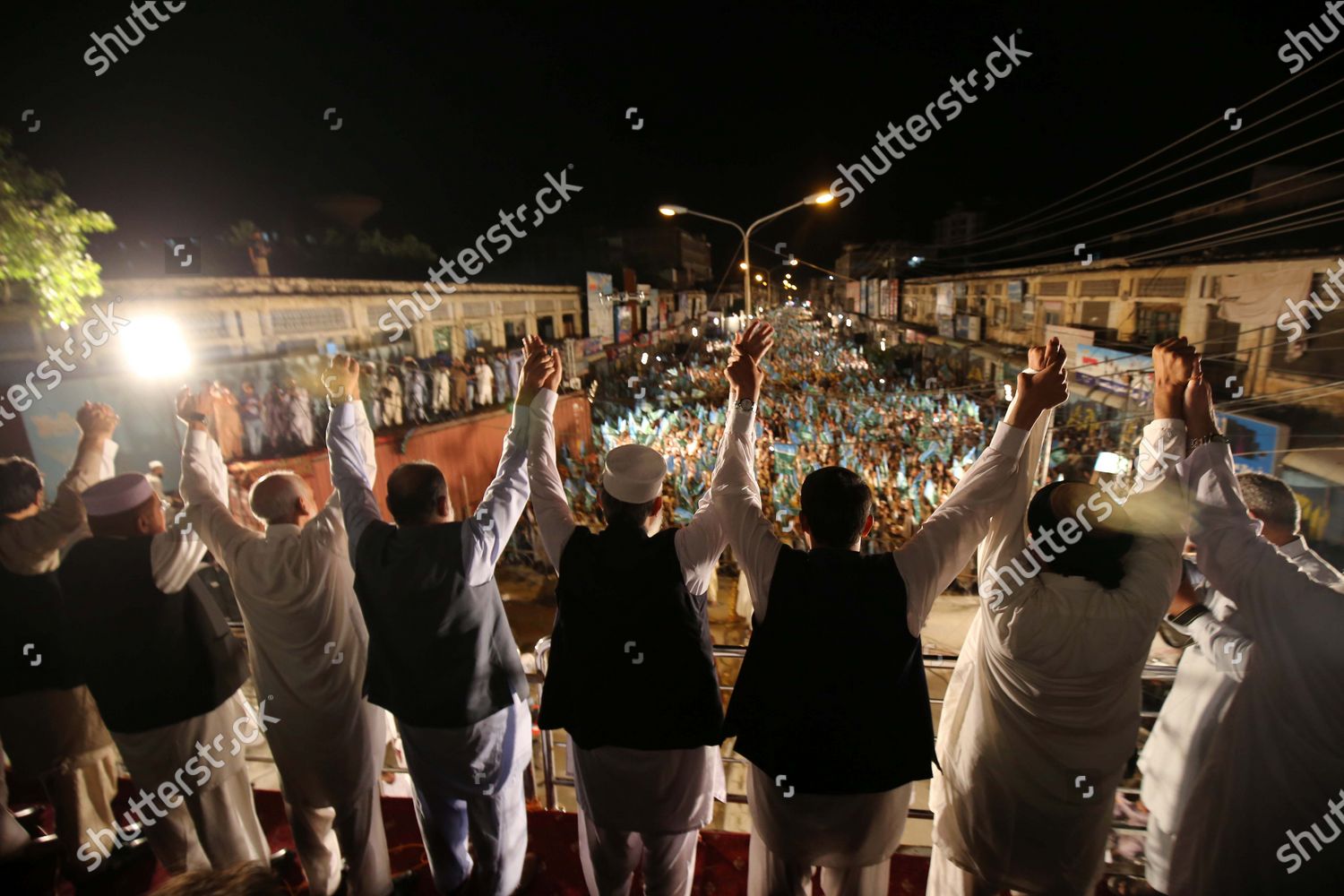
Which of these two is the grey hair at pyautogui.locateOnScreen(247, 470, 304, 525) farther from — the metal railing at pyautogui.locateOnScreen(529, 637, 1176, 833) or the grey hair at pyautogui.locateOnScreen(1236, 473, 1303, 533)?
the grey hair at pyautogui.locateOnScreen(1236, 473, 1303, 533)

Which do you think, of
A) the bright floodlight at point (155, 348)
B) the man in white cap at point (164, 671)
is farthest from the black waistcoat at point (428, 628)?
the bright floodlight at point (155, 348)

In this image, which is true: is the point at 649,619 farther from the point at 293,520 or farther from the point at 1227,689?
the point at 1227,689

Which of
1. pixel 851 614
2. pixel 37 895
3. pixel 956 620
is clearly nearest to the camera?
pixel 851 614

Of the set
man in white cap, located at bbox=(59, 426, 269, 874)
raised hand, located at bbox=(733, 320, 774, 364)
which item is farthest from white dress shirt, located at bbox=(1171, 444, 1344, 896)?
man in white cap, located at bbox=(59, 426, 269, 874)

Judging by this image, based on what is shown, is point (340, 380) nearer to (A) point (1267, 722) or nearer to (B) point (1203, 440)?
(B) point (1203, 440)

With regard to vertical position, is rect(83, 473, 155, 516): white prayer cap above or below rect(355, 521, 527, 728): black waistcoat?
above

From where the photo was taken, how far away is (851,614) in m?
1.33

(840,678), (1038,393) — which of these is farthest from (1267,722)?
(840,678)

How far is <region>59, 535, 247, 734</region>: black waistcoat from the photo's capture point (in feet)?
5.74

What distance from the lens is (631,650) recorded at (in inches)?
59.1

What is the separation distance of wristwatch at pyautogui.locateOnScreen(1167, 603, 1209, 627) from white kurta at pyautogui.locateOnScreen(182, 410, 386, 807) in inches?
93.9

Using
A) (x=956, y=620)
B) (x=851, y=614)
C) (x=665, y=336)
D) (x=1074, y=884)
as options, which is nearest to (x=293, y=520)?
(x=851, y=614)

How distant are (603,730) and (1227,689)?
162cm

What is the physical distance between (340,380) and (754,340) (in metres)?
1.32
